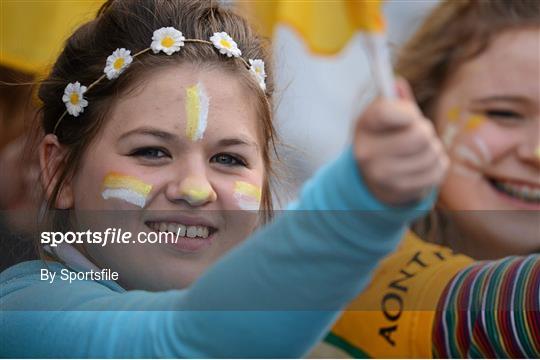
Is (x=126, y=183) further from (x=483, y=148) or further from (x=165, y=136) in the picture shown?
Result: (x=483, y=148)

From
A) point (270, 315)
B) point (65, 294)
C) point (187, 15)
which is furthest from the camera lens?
point (187, 15)

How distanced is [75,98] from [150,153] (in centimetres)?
17

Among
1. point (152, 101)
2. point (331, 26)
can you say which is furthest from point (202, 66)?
point (331, 26)

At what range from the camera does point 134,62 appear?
1.29 m

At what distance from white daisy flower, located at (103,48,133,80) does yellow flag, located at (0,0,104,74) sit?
14.9 inches

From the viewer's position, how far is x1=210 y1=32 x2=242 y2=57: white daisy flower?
131cm

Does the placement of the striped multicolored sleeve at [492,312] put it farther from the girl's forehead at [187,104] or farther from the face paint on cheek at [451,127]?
the girl's forehead at [187,104]

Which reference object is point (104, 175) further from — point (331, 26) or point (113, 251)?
point (331, 26)

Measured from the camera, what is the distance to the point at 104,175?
124 centimetres

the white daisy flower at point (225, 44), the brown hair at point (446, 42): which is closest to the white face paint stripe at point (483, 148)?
the brown hair at point (446, 42)

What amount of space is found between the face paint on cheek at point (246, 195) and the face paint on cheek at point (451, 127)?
0.53 m

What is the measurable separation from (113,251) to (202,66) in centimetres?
26

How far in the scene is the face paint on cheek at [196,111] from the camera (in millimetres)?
1209

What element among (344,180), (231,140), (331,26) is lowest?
(344,180)
